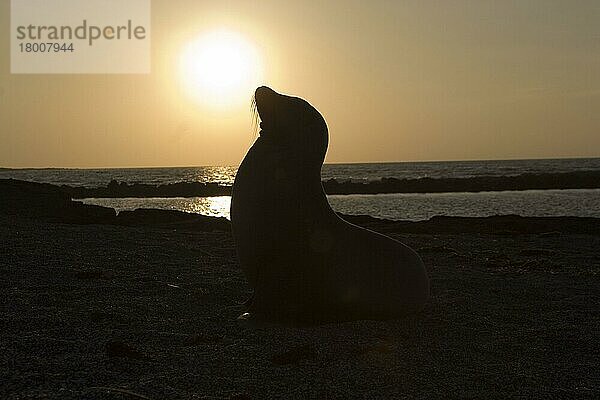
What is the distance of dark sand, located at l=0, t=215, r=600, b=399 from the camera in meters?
3.55

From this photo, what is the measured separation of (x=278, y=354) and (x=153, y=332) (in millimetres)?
1012

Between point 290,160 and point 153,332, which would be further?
point 290,160

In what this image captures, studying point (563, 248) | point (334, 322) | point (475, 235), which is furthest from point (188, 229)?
point (334, 322)

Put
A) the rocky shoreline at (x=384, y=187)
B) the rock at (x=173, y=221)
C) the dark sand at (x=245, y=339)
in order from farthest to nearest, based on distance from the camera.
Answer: the rocky shoreline at (x=384, y=187) < the rock at (x=173, y=221) < the dark sand at (x=245, y=339)

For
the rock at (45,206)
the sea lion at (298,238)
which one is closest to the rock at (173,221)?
the rock at (45,206)

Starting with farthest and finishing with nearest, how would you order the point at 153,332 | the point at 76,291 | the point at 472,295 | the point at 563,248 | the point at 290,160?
the point at 563,248, the point at 472,295, the point at 76,291, the point at 290,160, the point at 153,332

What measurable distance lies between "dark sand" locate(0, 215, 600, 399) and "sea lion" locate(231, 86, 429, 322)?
24cm

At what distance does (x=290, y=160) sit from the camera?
16.1ft

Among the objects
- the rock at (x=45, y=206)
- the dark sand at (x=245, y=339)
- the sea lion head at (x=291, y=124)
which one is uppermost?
the sea lion head at (x=291, y=124)

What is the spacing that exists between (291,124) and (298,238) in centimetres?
92

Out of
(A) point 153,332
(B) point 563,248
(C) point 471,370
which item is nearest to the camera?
(C) point 471,370

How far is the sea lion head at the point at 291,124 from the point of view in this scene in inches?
195

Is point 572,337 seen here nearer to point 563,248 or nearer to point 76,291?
point 76,291

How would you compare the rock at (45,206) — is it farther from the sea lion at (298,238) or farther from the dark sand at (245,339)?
the sea lion at (298,238)
